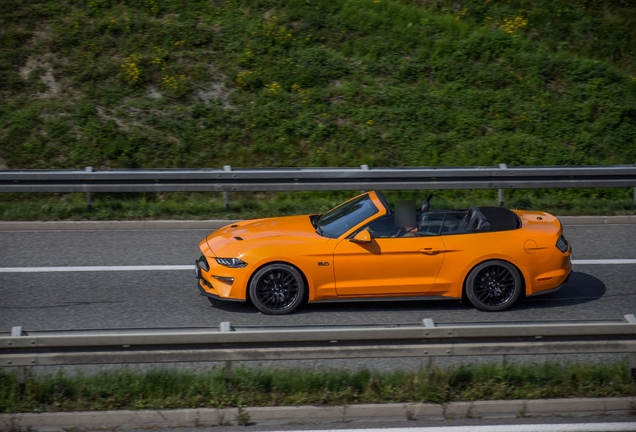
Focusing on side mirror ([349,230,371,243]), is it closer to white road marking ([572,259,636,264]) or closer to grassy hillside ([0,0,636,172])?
white road marking ([572,259,636,264])

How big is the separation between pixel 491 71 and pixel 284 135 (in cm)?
506

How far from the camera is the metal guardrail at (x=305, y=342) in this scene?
233 inches

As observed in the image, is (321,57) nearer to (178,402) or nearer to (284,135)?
(284,135)

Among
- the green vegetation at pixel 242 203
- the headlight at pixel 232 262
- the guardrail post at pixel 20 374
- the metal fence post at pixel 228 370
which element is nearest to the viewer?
the guardrail post at pixel 20 374

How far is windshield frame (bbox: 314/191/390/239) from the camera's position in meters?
8.52

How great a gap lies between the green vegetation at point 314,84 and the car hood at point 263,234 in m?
5.12

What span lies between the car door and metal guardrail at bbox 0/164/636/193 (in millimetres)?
4286

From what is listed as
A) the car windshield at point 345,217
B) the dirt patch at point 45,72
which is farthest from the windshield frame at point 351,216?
the dirt patch at point 45,72

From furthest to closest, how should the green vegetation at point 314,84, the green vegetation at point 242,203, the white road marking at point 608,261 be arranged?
the green vegetation at point 314,84 → the green vegetation at point 242,203 → the white road marking at point 608,261

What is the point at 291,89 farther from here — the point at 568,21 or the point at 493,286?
the point at 493,286

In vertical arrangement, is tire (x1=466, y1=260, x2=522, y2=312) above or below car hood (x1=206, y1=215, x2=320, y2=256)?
below

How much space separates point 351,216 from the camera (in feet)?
29.0

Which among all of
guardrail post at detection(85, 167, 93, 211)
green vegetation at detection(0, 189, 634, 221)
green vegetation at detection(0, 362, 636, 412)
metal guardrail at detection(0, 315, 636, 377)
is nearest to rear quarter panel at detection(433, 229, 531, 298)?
green vegetation at detection(0, 362, 636, 412)

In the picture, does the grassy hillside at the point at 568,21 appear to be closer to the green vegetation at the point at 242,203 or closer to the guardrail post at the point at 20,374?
the green vegetation at the point at 242,203
